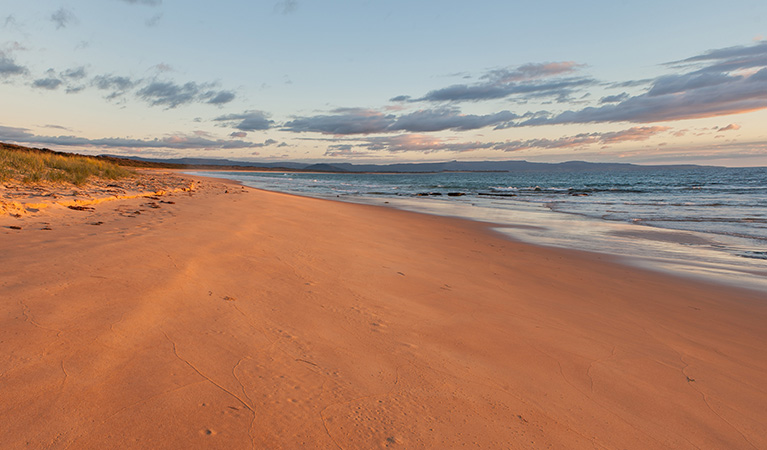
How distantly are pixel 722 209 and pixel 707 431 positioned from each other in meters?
23.8

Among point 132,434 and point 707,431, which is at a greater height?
point 132,434

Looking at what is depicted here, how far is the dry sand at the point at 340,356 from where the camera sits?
2156 mm

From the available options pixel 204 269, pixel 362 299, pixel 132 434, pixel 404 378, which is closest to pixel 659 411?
pixel 404 378

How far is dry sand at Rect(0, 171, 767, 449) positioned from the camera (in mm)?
2156

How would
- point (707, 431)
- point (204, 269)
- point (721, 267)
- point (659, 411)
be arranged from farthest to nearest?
point (721, 267) → point (204, 269) → point (659, 411) → point (707, 431)

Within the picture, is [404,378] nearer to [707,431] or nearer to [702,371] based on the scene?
[707,431]

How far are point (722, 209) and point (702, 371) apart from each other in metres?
22.7

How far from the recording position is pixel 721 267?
783 cm

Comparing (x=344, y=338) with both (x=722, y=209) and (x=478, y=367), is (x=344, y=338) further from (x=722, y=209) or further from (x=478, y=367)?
(x=722, y=209)

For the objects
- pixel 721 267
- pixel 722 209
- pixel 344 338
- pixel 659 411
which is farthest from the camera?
pixel 722 209

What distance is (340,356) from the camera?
9.71 feet

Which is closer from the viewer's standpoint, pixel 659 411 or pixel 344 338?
pixel 659 411

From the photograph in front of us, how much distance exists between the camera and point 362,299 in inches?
170

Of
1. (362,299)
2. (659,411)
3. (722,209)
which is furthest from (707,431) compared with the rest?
(722,209)
